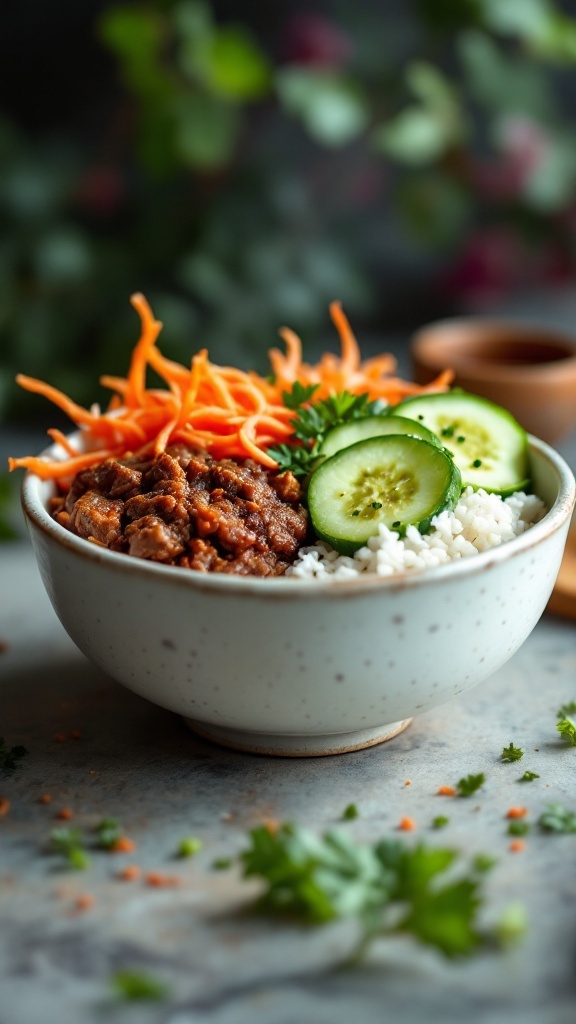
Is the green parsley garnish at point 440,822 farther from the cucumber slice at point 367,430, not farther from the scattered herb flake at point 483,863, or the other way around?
the cucumber slice at point 367,430

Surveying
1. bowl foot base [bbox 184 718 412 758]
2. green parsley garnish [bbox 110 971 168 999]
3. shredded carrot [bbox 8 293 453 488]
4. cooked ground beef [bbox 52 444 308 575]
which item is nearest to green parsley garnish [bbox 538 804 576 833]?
bowl foot base [bbox 184 718 412 758]

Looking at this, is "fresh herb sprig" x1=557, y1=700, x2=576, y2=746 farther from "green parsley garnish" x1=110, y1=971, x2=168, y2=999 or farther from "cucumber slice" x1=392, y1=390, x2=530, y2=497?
"green parsley garnish" x1=110, y1=971, x2=168, y2=999

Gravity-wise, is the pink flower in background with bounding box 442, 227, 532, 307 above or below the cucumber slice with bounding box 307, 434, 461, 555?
below

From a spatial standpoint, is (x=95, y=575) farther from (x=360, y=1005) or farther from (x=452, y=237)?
(x=452, y=237)

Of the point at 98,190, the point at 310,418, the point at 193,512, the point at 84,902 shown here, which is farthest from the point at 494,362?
the point at 84,902

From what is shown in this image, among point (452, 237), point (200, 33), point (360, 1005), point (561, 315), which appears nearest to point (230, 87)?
point (200, 33)

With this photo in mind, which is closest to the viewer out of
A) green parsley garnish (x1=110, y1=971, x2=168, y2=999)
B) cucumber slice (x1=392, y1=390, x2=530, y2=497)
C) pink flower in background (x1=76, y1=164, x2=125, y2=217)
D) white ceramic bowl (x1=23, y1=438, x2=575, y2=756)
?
green parsley garnish (x1=110, y1=971, x2=168, y2=999)

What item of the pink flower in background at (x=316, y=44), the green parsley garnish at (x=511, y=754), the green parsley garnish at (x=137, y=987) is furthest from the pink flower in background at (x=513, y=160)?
the green parsley garnish at (x=137, y=987)
